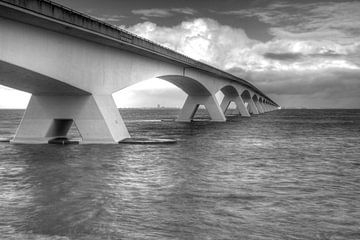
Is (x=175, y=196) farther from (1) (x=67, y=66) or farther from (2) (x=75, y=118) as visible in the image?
(2) (x=75, y=118)

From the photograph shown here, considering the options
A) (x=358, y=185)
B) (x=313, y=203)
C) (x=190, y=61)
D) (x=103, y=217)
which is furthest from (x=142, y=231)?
(x=190, y=61)

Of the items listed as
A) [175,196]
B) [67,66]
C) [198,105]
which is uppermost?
[67,66]

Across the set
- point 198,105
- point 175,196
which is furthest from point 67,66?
point 198,105

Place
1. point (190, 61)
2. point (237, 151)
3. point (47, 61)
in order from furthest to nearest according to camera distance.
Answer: point (190, 61), point (237, 151), point (47, 61)

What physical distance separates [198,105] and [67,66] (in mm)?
48284

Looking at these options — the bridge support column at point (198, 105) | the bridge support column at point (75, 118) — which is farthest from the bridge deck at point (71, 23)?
the bridge support column at point (198, 105)

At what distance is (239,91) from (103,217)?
85.7 m

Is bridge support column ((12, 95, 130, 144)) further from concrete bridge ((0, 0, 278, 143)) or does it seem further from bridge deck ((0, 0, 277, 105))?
bridge deck ((0, 0, 277, 105))

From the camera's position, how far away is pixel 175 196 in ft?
48.3

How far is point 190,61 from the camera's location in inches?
2053

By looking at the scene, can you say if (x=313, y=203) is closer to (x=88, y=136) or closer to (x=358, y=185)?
(x=358, y=185)

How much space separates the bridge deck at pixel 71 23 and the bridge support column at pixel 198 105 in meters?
32.4

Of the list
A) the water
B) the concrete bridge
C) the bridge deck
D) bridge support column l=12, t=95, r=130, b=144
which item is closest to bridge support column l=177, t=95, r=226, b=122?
the concrete bridge

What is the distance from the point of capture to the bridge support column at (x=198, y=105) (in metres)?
70.9
